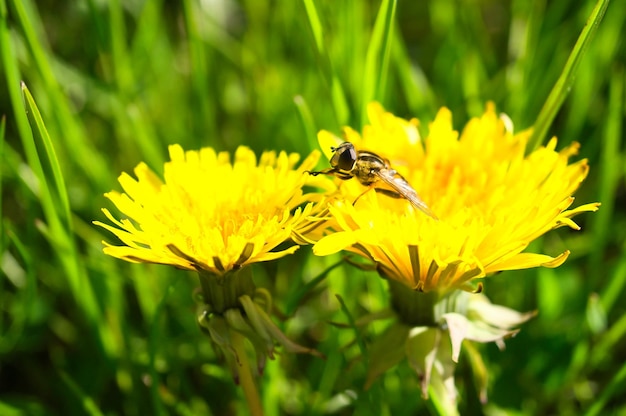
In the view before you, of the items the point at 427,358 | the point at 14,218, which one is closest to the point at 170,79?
the point at 14,218

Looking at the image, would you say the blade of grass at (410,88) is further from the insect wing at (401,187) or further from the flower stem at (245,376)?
the flower stem at (245,376)

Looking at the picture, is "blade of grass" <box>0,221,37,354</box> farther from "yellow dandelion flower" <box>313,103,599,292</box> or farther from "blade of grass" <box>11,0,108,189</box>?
"yellow dandelion flower" <box>313,103,599,292</box>

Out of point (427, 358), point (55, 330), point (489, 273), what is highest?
point (489, 273)

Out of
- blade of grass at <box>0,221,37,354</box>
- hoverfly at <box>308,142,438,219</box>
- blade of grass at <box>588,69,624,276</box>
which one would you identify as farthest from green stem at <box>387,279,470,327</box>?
blade of grass at <box>0,221,37,354</box>

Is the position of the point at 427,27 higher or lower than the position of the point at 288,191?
lower

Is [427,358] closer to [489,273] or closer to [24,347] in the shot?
[489,273]

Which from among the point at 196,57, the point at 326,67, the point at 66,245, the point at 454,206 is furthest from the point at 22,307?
the point at 454,206

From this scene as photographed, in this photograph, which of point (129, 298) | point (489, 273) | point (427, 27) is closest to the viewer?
point (489, 273)
